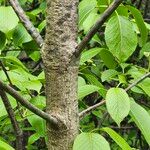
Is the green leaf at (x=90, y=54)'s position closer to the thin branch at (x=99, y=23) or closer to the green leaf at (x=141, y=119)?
the green leaf at (x=141, y=119)

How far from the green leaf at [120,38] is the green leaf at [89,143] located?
→ 204 mm

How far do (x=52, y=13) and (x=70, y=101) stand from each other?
0.16 m

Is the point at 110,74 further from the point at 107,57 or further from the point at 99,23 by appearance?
the point at 99,23

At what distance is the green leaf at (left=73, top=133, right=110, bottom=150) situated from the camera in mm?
780

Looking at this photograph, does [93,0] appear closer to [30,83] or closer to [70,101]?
[30,83]

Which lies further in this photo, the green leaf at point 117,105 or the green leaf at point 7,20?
the green leaf at point 7,20

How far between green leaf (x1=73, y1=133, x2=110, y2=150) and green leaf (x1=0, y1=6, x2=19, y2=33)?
15.0 inches

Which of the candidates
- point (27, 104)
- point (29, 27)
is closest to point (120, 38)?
point (29, 27)

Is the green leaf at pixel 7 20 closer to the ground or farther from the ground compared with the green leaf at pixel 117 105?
farther from the ground

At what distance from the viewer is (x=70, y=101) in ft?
2.65

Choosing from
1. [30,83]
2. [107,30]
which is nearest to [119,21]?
[107,30]

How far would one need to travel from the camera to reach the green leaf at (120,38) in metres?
0.94

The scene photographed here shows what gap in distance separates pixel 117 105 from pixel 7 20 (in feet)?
1.23

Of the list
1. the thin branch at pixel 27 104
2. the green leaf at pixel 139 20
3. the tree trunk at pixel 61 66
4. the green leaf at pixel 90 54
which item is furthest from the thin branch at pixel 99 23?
the green leaf at pixel 90 54
